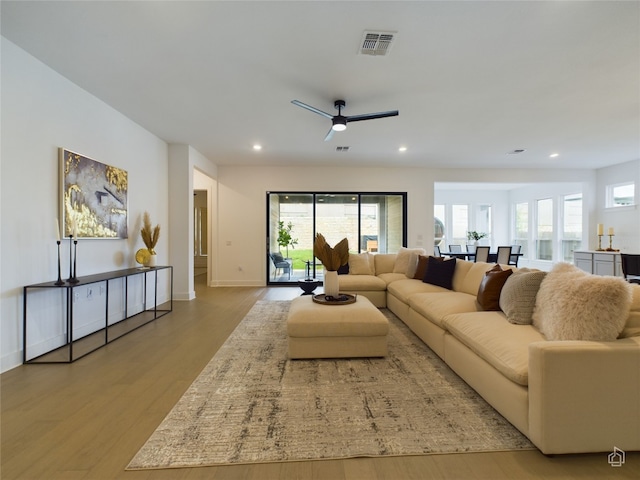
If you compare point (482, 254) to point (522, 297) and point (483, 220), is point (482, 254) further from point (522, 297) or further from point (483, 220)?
point (522, 297)

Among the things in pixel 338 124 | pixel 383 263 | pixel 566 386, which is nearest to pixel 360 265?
pixel 383 263

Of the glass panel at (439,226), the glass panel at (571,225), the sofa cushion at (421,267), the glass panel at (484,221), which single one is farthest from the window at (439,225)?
the sofa cushion at (421,267)

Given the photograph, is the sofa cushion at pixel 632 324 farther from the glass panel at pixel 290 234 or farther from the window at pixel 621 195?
the window at pixel 621 195

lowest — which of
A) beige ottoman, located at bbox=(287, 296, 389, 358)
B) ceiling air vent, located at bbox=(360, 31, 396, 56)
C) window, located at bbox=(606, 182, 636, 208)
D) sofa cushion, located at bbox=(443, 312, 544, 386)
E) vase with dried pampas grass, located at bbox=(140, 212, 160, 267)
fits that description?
beige ottoman, located at bbox=(287, 296, 389, 358)

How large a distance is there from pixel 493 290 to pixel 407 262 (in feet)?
→ 8.30

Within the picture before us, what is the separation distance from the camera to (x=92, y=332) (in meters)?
3.69

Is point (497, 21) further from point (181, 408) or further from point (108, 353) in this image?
point (108, 353)

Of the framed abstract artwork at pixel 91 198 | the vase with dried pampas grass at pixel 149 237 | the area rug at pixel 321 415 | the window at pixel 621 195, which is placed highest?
the window at pixel 621 195

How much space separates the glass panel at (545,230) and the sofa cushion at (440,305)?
7636 millimetres

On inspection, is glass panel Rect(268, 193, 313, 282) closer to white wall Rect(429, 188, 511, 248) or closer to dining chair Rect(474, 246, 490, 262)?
dining chair Rect(474, 246, 490, 262)

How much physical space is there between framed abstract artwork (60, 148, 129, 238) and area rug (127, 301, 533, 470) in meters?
2.24

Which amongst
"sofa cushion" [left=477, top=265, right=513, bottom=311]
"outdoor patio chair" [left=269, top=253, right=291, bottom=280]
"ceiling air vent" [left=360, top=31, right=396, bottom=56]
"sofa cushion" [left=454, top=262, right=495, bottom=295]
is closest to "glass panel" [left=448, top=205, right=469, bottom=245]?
"outdoor patio chair" [left=269, top=253, right=291, bottom=280]

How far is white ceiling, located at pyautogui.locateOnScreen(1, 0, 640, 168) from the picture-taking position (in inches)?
89.6

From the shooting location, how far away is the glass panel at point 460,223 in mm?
10594
